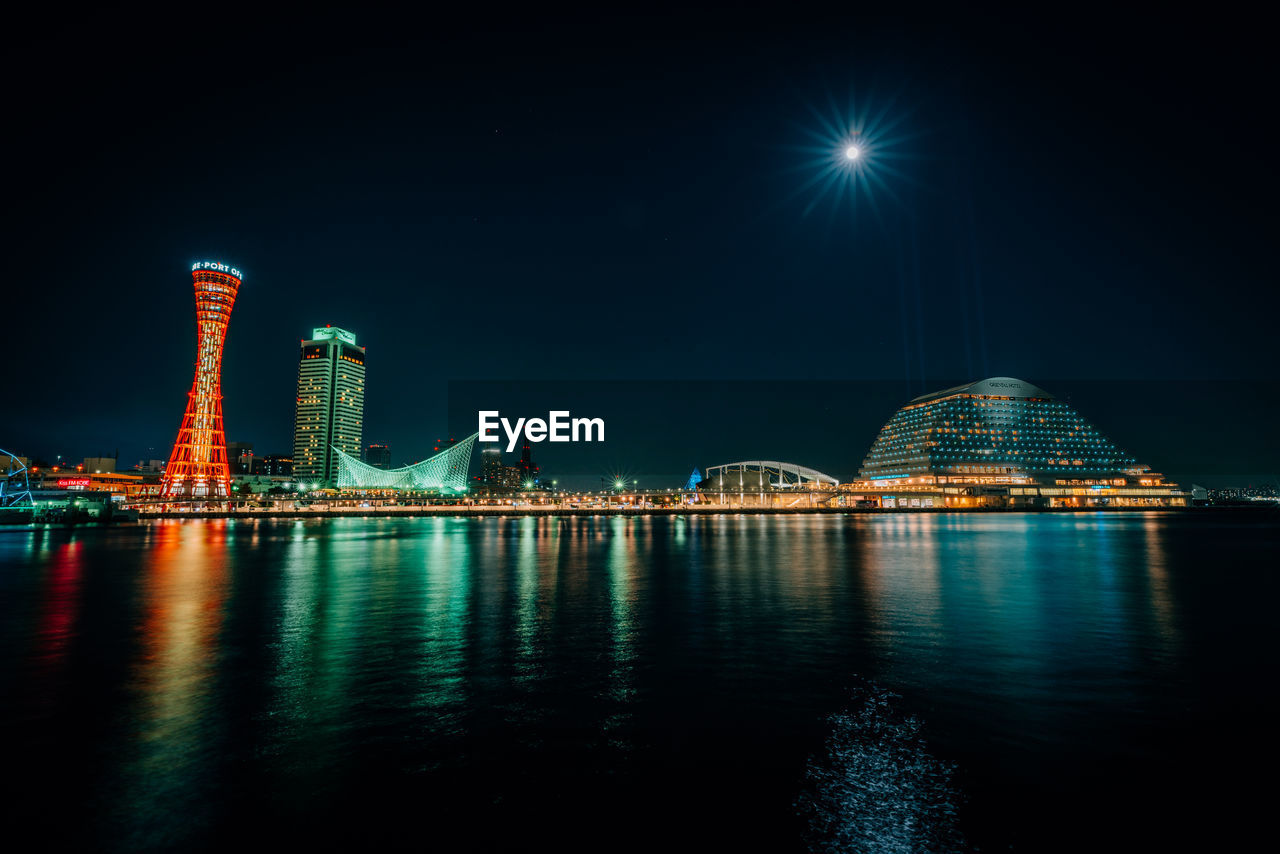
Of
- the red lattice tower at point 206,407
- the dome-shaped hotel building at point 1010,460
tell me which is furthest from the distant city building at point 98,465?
the dome-shaped hotel building at point 1010,460

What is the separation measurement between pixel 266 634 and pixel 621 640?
26.6ft

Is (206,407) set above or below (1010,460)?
above

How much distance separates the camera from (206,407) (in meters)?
109

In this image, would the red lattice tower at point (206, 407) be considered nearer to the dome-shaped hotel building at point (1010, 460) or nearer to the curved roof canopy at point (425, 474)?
the curved roof canopy at point (425, 474)

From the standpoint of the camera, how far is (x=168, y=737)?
7922 millimetres

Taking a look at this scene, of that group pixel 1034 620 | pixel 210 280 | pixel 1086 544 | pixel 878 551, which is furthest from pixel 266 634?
pixel 210 280

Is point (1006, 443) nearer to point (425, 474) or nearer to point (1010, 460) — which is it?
point (1010, 460)

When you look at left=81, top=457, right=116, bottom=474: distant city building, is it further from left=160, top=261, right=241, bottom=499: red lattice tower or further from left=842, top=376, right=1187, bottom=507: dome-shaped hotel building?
left=842, top=376, right=1187, bottom=507: dome-shaped hotel building

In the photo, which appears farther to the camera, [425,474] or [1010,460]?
[425,474]

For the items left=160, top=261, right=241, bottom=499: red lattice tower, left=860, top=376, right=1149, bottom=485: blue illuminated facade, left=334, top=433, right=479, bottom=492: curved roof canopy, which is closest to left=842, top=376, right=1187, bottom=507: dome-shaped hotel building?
left=860, top=376, right=1149, bottom=485: blue illuminated facade

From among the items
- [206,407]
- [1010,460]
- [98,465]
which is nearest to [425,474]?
[206,407]

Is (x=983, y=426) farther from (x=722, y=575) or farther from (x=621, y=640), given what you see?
(x=621, y=640)

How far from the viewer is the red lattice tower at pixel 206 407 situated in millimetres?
103312

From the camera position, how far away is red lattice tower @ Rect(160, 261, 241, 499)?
103312 mm
